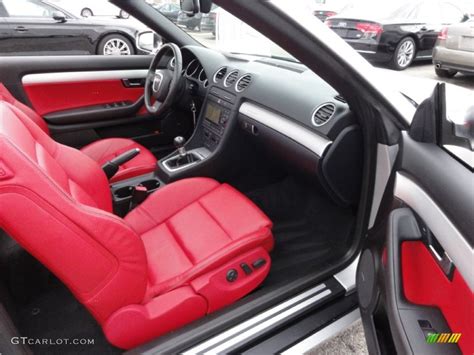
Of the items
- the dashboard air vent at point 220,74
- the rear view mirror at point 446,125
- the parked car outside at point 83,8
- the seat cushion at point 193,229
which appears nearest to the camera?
the rear view mirror at point 446,125

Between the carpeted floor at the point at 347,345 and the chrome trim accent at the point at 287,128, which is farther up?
the chrome trim accent at the point at 287,128

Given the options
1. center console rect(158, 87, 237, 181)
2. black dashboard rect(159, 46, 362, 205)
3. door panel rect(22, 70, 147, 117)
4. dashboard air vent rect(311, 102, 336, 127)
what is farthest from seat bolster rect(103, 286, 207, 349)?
door panel rect(22, 70, 147, 117)

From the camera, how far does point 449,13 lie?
5.11m

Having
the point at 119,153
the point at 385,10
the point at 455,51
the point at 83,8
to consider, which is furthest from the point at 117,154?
the point at 385,10

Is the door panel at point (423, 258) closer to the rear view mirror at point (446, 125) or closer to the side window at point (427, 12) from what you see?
the rear view mirror at point (446, 125)

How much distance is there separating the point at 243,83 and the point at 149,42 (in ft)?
3.71

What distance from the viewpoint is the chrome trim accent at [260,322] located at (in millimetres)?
1087

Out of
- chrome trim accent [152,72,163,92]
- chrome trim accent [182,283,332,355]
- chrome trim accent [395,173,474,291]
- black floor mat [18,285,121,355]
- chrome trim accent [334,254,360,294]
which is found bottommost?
black floor mat [18,285,121,355]

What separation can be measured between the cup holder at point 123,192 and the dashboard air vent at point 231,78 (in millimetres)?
789

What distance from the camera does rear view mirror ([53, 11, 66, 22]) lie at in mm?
4047

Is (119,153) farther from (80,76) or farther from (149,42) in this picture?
(149,42)

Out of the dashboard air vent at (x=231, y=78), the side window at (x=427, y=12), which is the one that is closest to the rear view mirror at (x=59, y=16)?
the dashboard air vent at (x=231, y=78)

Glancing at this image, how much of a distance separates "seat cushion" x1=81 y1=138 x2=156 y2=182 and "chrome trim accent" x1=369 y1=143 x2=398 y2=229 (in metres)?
1.28

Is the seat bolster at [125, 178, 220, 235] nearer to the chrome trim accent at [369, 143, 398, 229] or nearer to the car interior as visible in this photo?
the car interior
